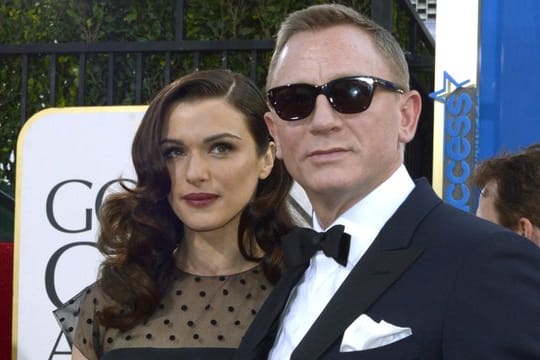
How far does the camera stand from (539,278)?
4.16 ft

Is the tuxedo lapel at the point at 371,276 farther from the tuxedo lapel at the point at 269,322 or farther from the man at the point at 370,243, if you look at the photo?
the tuxedo lapel at the point at 269,322

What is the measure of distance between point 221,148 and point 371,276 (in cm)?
99

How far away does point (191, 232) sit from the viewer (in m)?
2.45

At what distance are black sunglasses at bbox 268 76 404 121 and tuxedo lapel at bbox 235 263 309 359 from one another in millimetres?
308

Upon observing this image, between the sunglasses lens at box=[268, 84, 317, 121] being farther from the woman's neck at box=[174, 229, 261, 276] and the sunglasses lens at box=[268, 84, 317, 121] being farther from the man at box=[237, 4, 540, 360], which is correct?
the woman's neck at box=[174, 229, 261, 276]

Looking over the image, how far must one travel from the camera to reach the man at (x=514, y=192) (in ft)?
8.02

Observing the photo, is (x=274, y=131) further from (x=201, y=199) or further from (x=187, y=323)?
(x=187, y=323)

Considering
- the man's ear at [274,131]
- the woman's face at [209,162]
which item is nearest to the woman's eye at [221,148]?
the woman's face at [209,162]

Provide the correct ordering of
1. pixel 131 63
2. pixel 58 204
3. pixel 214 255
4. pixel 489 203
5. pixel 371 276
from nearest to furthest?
pixel 371 276
pixel 214 255
pixel 489 203
pixel 58 204
pixel 131 63

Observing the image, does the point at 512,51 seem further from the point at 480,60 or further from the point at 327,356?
the point at 327,356

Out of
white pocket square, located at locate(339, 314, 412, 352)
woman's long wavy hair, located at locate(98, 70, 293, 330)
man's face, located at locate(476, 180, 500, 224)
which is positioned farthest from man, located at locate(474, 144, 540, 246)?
white pocket square, located at locate(339, 314, 412, 352)

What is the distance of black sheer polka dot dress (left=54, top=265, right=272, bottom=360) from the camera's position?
2297mm

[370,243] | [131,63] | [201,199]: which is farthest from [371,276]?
[131,63]

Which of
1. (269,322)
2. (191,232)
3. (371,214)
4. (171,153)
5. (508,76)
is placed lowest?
(269,322)
